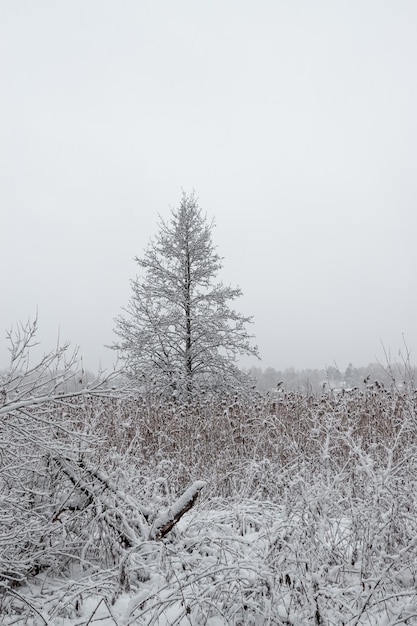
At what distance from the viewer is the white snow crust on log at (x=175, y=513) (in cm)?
292

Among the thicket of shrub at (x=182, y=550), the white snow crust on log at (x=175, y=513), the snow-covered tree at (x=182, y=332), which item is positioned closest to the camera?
the thicket of shrub at (x=182, y=550)

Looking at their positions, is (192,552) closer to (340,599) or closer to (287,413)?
(340,599)

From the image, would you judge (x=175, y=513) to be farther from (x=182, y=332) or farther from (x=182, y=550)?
(x=182, y=332)

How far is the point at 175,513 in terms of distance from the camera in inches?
116

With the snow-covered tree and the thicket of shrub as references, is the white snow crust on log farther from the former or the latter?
Answer: the snow-covered tree

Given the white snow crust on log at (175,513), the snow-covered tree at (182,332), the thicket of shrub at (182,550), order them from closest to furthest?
the thicket of shrub at (182,550) < the white snow crust on log at (175,513) < the snow-covered tree at (182,332)

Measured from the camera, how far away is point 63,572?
3281mm

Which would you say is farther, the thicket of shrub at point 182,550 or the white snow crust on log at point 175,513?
the white snow crust on log at point 175,513

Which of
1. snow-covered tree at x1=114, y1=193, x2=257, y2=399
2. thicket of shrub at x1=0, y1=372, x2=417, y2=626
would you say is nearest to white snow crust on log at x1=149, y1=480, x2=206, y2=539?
thicket of shrub at x1=0, y1=372, x2=417, y2=626

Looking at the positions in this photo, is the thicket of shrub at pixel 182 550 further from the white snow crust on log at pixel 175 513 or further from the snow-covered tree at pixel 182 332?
the snow-covered tree at pixel 182 332

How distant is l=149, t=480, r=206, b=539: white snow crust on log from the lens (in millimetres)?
2922

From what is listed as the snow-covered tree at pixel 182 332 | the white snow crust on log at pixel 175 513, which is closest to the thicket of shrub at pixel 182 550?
the white snow crust on log at pixel 175 513

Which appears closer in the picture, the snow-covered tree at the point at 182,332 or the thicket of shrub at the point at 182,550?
the thicket of shrub at the point at 182,550

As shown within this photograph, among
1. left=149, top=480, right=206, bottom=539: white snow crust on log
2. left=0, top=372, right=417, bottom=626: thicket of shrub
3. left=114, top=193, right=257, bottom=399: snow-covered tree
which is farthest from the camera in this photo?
left=114, top=193, right=257, bottom=399: snow-covered tree
